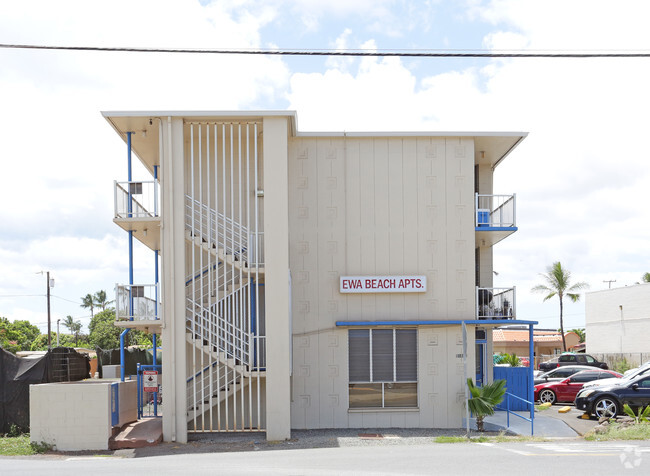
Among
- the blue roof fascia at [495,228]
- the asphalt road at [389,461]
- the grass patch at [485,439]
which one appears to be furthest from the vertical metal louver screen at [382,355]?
the blue roof fascia at [495,228]

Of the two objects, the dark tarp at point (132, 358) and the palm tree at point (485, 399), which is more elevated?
the palm tree at point (485, 399)

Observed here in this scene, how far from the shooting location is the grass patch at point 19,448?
15633 millimetres

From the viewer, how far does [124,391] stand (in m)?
18.3

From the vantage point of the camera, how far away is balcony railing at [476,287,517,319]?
20.4 m

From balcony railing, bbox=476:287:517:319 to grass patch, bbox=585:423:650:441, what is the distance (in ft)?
13.3

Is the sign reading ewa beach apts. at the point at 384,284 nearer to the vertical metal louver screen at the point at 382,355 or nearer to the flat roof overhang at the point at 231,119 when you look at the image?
the vertical metal louver screen at the point at 382,355

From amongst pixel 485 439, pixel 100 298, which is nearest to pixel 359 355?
pixel 485 439

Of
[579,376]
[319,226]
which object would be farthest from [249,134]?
[579,376]

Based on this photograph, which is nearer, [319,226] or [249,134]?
[249,134]

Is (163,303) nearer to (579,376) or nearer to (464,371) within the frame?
(464,371)

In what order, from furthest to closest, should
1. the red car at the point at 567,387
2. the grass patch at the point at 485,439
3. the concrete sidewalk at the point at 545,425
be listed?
1. the red car at the point at 567,387
2. the concrete sidewalk at the point at 545,425
3. the grass patch at the point at 485,439

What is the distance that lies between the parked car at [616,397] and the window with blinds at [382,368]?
5.66 metres

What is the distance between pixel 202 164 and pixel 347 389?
7.21 metres

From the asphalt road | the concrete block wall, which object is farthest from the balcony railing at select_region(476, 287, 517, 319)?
the concrete block wall
